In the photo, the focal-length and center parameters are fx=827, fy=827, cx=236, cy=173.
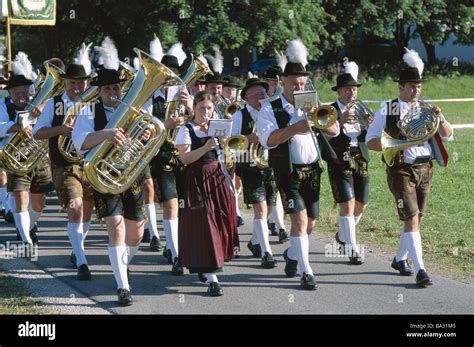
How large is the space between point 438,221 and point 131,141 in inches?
200

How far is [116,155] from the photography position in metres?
7.12

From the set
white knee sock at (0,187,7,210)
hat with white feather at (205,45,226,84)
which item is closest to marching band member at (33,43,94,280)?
hat with white feather at (205,45,226,84)

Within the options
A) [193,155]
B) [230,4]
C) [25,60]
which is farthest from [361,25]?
[193,155]

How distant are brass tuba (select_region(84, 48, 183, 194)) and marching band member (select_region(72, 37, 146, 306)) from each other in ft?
0.32

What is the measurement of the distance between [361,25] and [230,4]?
9.89 metres

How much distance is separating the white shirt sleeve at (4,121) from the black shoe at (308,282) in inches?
161

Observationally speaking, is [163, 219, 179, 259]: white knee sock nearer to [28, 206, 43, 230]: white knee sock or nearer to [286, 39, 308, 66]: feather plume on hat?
[28, 206, 43, 230]: white knee sock

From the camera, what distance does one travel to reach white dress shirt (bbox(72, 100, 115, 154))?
23.3 ft

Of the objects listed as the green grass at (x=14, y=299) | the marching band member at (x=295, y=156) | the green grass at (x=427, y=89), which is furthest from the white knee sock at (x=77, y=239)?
the green grass at (x=427, y=89)

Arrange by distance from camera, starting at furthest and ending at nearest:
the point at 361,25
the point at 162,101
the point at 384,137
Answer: the point at 361,25 → the point at 162,101 → the point at 384,137

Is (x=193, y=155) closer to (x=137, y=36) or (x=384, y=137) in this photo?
(x=384, y=137)

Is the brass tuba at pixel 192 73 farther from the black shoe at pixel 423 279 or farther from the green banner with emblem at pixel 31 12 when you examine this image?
the green banner with emblem at pixel 31 12

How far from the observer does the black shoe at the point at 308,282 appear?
25.2ft

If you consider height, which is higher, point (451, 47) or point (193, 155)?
point (451, 47)
